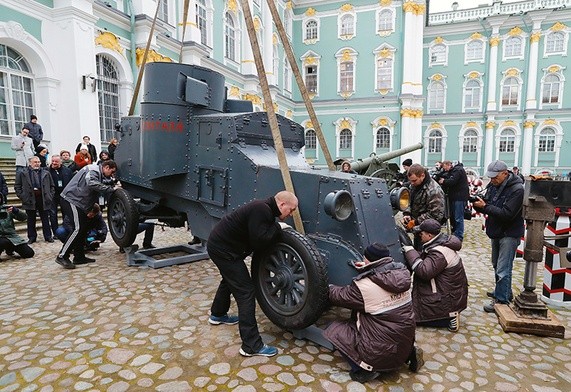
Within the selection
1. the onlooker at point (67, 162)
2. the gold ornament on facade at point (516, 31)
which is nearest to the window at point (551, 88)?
the gold ornament on facade at point (516, 31)

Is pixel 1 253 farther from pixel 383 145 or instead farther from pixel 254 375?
pixel 383 145

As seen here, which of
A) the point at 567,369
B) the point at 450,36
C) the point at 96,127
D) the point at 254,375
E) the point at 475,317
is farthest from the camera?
the point at 450,36

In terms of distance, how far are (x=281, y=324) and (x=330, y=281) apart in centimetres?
59

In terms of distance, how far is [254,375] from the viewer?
2914 mm

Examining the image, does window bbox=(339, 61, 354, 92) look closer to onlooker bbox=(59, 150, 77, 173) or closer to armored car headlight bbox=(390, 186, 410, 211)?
onlooker bbox=(59, 150, 77, 173)

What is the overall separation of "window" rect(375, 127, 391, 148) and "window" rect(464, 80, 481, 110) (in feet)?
27.9

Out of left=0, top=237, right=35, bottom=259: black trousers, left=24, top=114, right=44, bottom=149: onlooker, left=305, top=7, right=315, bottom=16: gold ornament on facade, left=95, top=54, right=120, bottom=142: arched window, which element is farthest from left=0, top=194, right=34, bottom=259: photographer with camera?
left=305, top=7, right=315, bottom=16: gold ornament on facade

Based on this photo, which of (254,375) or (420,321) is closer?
(254,375)

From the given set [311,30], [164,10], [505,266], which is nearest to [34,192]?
[505,266]

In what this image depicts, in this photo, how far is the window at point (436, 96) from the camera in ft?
106

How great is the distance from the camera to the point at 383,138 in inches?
1145

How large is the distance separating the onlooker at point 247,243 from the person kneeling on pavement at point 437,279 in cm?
145

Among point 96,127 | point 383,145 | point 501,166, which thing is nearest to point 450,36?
point 383,145

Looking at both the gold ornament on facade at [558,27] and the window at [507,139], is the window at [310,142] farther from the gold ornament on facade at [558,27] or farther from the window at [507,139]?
the gold ornament on facade at [558,27]
